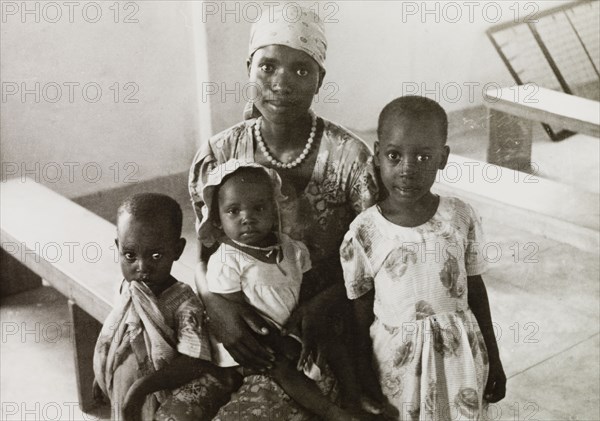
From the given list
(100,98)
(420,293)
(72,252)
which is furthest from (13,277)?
(420,293)

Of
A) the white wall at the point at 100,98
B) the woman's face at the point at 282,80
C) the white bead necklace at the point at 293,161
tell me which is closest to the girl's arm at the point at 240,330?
the white bead necklace at the point at 293,161

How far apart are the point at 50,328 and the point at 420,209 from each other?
108 inches

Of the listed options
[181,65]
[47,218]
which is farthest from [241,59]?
[47,218]

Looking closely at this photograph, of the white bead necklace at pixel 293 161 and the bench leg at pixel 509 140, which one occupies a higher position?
the white bead necklace at pixel 293 161

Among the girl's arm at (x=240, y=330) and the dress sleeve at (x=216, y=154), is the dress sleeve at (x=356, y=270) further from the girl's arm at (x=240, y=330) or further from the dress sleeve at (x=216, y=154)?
the dress sleeve at (x=216, y=154)

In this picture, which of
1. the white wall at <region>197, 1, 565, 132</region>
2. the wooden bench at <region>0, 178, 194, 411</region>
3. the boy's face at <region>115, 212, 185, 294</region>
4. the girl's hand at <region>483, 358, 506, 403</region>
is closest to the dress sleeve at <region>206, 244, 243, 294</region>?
the boy's face at <region>115, 212, 185, 294</region>

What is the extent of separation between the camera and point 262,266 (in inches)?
83.1

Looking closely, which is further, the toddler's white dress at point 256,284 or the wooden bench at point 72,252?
the wooden bench at point 72,252

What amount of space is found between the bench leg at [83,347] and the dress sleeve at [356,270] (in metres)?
1.70

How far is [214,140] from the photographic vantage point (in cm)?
237

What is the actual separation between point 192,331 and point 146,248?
0.22 metres

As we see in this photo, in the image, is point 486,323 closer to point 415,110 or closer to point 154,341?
point 415,110

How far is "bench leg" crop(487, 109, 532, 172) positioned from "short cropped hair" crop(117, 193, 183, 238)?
156 inches

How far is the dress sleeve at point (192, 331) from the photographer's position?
2.09 metres
